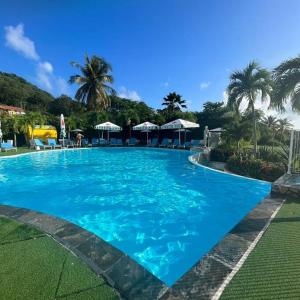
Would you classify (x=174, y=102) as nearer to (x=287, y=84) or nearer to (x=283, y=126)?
(x=283, y=126)

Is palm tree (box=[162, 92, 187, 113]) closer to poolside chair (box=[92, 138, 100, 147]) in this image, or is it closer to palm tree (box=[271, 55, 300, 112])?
poolside chair (box=[92, 138, 100, 147])

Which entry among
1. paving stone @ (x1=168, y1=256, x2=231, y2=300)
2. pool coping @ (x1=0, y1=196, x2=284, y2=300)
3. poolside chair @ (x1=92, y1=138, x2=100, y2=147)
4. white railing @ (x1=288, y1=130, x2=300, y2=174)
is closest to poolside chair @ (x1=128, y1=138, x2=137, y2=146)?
poolside chair @ (x1=92, y1=138, x2=100, y2=147)

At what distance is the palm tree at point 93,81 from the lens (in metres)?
29.2

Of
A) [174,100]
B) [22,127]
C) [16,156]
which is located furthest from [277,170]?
[174,100]

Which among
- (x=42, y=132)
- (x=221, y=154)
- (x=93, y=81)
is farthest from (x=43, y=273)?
(x=93, y=81)

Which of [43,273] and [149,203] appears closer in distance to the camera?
[43,273]

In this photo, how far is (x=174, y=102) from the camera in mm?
36031

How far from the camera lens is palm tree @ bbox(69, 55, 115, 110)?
29.2 metres

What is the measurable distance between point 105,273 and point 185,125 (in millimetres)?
17391

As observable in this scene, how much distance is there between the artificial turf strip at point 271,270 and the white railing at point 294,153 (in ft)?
9.89

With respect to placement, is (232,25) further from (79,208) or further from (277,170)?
(79,208)

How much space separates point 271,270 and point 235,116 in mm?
15854

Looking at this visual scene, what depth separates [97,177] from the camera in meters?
9.58

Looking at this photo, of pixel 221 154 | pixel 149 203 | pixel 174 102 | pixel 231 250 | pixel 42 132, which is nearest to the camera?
pixel 231 250
